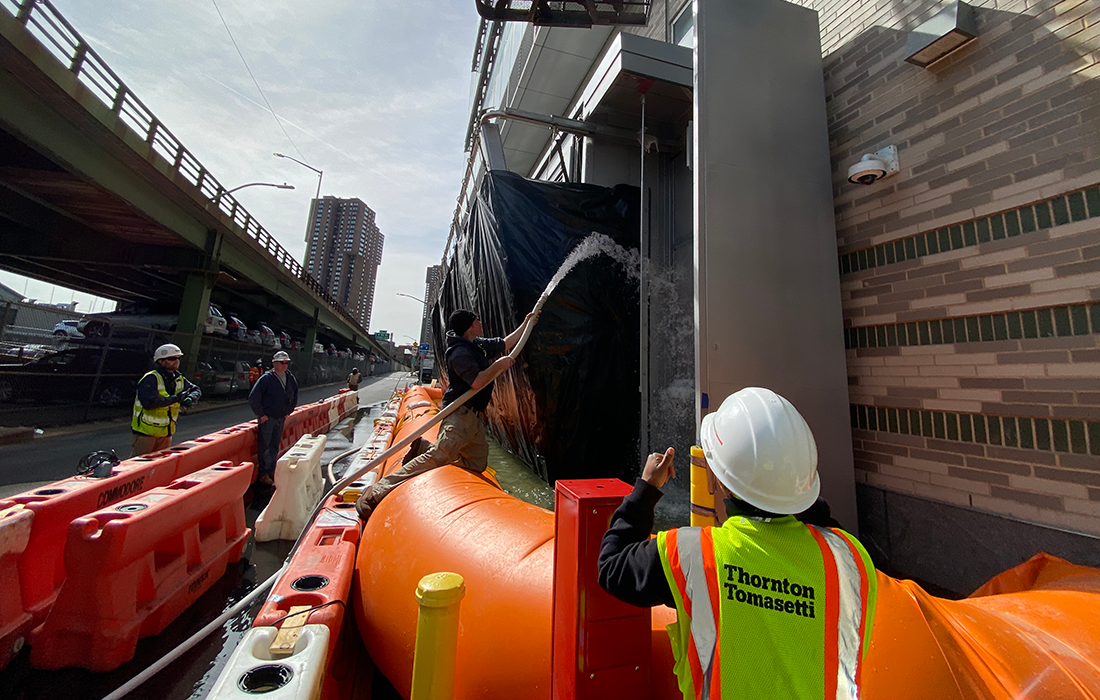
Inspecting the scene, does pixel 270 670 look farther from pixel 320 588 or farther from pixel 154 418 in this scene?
pixel 154 418

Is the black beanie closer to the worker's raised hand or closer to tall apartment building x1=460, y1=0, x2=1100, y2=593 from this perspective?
tall apartment building x1=460, y1=0, x2=1100, y2=593

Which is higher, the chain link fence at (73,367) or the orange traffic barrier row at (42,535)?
the chain link fence at (73,367)

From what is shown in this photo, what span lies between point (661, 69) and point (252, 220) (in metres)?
16.7

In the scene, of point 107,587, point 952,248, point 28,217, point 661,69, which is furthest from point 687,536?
point 28,217

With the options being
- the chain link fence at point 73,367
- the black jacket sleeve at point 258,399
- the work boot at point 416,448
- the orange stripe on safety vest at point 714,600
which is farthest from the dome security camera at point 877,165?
the chain link fence at point 73,367

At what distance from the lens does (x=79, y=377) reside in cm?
922

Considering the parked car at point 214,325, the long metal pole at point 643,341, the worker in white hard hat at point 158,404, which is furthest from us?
the parked car at point 214,325

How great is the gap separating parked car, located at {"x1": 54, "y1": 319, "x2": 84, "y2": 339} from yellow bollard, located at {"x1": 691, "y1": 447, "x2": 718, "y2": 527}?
15.6 metres

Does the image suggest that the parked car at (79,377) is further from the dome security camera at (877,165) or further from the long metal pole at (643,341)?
the dome security camera at (877,165)

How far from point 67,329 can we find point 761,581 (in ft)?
59.8

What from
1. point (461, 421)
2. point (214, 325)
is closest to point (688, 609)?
point (461, 421)

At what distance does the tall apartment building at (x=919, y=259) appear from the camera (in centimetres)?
232

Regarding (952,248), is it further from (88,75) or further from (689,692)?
(88,75)

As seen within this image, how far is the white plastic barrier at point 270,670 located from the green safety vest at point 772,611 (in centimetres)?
115
